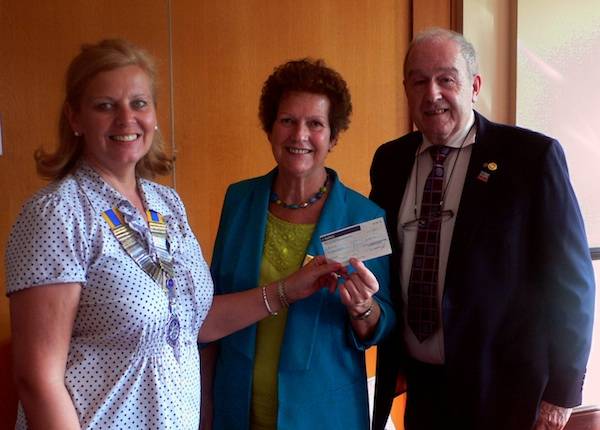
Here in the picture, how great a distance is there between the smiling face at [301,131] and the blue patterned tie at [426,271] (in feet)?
1.44

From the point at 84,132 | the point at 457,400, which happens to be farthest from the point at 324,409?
the point at 84,132

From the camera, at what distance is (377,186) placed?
2.28 m

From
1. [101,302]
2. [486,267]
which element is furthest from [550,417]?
[101,302]

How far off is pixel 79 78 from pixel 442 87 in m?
1.20

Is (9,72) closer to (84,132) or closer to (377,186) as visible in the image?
(84,132)

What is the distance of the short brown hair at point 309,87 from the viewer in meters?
1.89

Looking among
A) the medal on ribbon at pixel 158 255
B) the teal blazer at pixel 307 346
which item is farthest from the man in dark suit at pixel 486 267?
the medal on ribbon at pixel 158 255

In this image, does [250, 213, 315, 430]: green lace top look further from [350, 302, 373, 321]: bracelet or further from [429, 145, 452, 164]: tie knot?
[429, 145, 452, 164]: tie knot

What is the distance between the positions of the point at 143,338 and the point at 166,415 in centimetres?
21

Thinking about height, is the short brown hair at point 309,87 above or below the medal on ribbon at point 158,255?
above

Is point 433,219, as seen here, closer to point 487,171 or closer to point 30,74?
point 487,171

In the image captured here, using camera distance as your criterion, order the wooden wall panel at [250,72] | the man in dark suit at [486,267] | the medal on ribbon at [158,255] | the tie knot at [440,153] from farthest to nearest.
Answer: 1. the wooden wall panel at [250,72]
2. the tie knot at [440,153]
3. the man in dark suit at [486,267]
4. the medal on ribbon at [158,255]

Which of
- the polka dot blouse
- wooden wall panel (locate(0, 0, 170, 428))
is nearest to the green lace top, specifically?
the polka dot blouse

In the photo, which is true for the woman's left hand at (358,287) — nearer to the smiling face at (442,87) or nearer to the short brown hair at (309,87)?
the short brown hair at (309,87)
